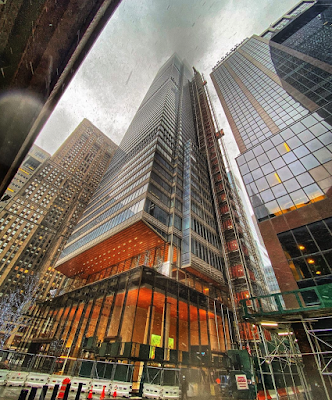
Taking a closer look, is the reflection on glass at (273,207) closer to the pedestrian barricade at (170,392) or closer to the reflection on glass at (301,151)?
the reflection on glass at (301,151)

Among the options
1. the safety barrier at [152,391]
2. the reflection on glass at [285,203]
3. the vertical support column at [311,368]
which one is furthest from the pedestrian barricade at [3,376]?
the reflection on glass at [285,203]

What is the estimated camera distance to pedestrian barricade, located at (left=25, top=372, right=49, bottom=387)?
30.1 ft

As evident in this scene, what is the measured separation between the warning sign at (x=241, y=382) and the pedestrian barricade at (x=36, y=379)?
9.91 m

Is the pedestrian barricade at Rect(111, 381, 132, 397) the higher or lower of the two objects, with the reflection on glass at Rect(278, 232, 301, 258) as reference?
lower

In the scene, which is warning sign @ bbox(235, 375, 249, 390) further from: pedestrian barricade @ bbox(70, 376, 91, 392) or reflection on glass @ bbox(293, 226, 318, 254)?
reflection on glass @ bbox(293, 226, 318, 254)

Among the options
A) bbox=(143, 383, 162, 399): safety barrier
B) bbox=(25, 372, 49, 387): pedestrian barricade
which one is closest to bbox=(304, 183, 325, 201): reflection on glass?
bbox=(143, 383, 162, 399): safety barrier

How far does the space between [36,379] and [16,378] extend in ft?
3.00

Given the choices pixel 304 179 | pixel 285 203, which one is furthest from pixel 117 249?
pixel 304 179

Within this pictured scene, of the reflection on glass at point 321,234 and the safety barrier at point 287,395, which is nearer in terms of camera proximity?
the safety barrier at point 287,395

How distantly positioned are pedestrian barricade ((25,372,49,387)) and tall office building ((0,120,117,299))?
61216 mm

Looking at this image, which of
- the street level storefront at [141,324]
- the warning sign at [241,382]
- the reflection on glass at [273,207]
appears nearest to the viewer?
the warning sign at [241,382]

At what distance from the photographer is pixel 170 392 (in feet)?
33.1

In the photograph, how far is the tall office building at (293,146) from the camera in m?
14.4

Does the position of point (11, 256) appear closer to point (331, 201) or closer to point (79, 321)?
point (79, 321)
